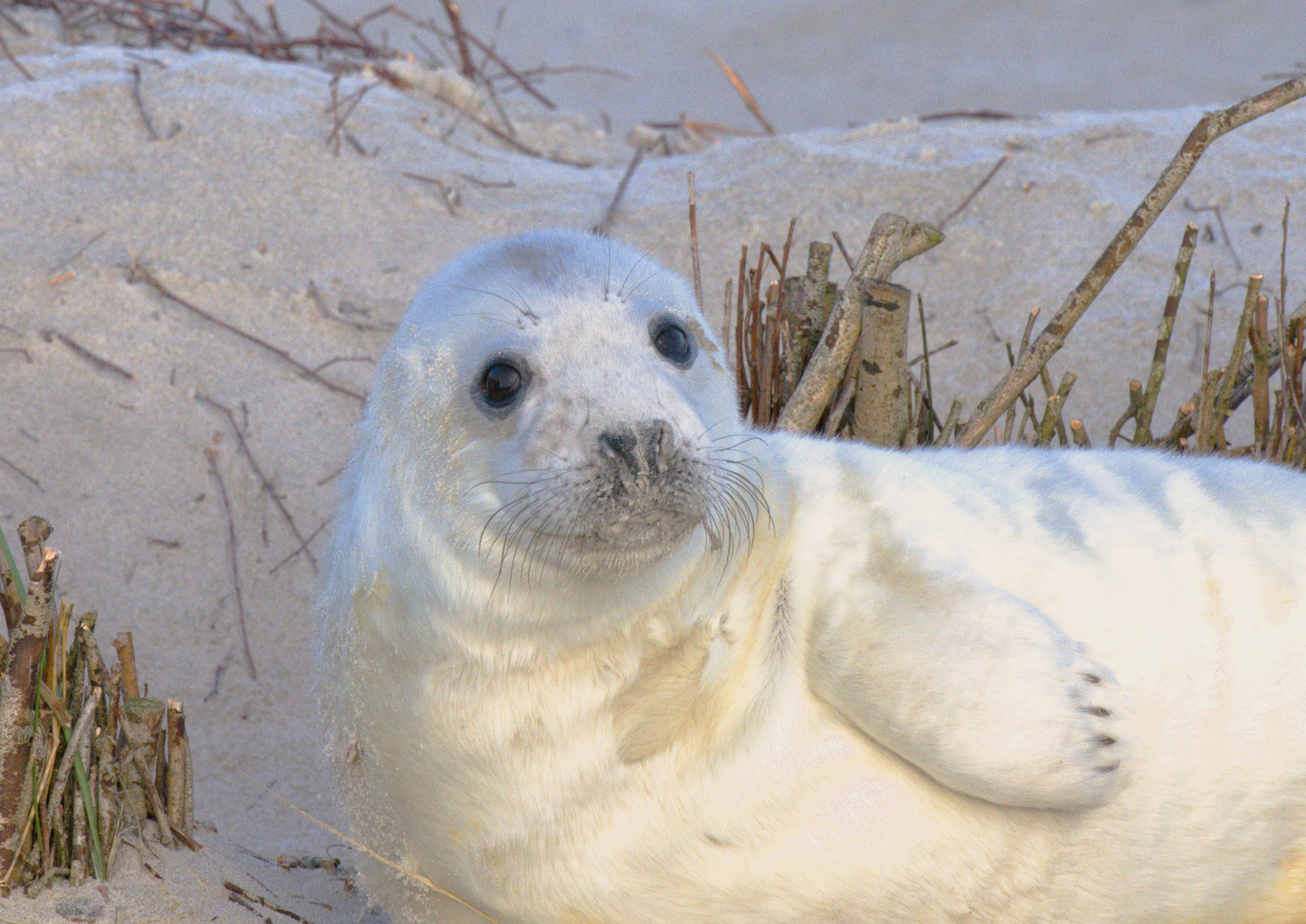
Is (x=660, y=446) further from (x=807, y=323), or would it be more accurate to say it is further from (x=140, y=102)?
(x=140, y=102)

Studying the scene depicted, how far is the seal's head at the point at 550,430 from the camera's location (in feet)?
6.05

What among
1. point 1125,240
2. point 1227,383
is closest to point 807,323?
point 1125,240

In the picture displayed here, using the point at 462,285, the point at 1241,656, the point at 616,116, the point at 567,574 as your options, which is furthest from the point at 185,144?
the point at 616,116

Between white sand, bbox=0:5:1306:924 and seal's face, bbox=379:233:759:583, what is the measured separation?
106cm

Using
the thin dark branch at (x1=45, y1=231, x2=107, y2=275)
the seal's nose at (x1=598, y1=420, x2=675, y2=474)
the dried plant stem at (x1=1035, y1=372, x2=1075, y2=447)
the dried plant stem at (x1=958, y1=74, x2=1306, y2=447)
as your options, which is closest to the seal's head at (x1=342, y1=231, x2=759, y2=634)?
the seal's nose at (x1=598, y1=420, x2=675, y2=474)

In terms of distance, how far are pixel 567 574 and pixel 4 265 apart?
2974mm

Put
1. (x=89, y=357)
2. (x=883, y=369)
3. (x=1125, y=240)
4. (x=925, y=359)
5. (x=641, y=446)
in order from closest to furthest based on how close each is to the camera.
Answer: (x=641, y=446) < (x=1125, y=240) < (x=883, y=369) < (x=925, y=359) < (x=89, y=357)

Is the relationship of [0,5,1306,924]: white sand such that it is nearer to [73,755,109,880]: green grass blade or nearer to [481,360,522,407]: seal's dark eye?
[73,755,109,880]: green grass blade

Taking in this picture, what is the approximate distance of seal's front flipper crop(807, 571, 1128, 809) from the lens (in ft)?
6.03

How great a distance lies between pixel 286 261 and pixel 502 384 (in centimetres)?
272

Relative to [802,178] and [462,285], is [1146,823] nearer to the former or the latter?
[462,285]

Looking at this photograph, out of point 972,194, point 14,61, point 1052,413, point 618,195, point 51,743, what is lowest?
point 51,743

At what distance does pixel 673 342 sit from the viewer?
2123 mm

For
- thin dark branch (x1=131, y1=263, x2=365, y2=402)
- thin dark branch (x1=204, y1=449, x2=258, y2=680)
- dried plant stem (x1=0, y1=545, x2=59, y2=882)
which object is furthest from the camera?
thin dark branch (x1=131, y1=263, x2=365, y2=402)
